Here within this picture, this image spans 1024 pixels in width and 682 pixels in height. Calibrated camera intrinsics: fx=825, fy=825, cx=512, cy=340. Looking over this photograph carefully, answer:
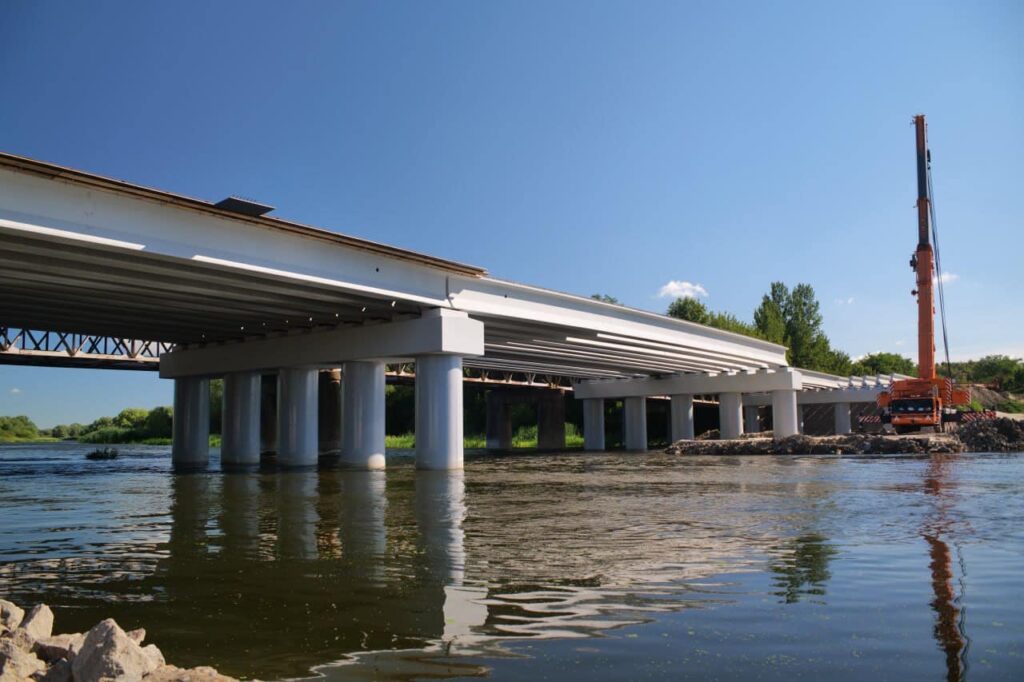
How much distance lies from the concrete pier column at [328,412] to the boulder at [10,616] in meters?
66.6

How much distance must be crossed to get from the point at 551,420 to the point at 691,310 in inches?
1445

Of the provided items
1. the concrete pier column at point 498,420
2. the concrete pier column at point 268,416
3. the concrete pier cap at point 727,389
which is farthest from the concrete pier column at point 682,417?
the concrete pier column at point 268,416

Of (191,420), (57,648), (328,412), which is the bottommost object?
(57,648)

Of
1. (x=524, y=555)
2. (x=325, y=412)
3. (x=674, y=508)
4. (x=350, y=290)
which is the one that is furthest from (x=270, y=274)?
(x=325, y=412)

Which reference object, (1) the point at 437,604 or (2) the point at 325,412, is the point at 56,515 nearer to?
(1) the point at 437,604

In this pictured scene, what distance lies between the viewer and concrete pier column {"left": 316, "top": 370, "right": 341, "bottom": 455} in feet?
239

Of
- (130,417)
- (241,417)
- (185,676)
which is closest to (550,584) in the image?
(185,676)

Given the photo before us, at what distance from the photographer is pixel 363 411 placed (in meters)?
40.1

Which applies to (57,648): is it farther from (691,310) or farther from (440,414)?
(691,310)

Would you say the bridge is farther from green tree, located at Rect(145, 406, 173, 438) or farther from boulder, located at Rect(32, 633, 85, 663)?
green tree, located at Rect(145, 406, 173, 438)

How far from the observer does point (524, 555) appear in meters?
11.2

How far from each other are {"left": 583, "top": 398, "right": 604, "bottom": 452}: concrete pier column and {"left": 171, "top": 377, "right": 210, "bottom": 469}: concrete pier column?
131ft

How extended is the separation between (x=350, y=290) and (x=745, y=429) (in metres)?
79.9

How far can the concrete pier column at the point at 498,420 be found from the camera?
297 feet
